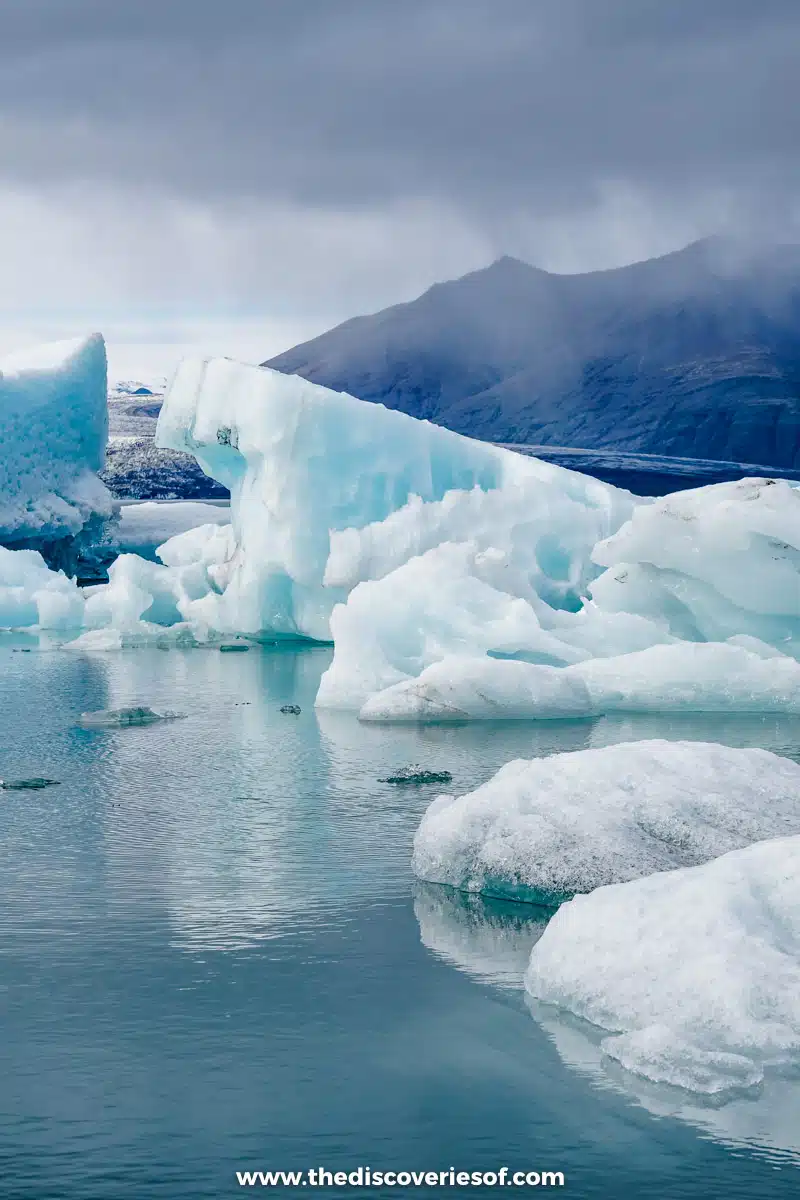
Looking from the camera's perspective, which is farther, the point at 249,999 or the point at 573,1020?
the point at 249,999

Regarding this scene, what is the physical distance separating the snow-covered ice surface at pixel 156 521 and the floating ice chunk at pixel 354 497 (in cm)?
1432

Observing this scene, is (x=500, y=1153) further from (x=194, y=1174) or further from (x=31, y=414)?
(x=31, y=414)

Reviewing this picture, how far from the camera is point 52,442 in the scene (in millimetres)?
28641

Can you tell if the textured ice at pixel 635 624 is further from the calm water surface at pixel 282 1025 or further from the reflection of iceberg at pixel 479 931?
the reflection of iceberg at pixel 479 931

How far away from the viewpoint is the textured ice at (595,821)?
7359 mm

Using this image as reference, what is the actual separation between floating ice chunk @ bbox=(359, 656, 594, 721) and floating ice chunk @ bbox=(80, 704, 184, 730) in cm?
216

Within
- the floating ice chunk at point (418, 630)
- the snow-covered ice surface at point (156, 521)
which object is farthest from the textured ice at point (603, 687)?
the snow-covered ice surface at point (156, 521)

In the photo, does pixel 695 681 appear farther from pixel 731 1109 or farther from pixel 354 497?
pixel 731 1109

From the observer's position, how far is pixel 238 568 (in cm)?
2241

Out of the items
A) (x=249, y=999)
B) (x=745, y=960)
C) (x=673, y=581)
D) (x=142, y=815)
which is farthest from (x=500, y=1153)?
(x=673, y=581)

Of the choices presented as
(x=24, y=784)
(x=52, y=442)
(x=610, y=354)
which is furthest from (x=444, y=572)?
(x=610, y=354)

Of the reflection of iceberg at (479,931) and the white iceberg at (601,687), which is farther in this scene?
the white iceberg at (601,687)

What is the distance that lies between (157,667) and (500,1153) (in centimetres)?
1593

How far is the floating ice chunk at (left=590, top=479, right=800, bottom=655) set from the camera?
14938mm
